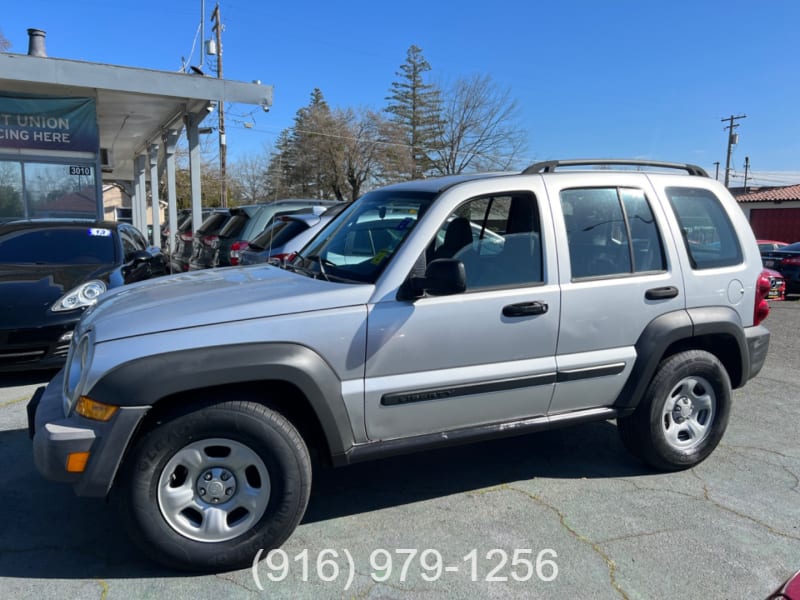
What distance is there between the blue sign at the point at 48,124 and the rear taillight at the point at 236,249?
601cm

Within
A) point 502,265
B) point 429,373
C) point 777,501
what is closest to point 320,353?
point 429,373

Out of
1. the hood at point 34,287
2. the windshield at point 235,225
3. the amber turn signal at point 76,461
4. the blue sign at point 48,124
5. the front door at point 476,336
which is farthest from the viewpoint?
the blue sign at point 48,124

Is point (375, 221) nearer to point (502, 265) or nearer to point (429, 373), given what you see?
point (502, 265)

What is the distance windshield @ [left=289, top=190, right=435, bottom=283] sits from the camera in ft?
10.9

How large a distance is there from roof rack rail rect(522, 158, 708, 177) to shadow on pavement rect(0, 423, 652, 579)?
1939mm

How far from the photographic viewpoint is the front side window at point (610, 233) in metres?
3.63

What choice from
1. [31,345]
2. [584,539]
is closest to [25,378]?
[31,345]

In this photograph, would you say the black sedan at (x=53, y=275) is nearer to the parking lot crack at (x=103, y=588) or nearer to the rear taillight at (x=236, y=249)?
the rear taillight at (x=236, y=249)

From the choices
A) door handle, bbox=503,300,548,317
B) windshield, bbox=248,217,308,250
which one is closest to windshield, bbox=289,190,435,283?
door handle, bbox=503,300,548,317

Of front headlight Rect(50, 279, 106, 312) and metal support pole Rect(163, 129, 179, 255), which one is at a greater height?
metal support pole Rect(163, 129, 179, 255)

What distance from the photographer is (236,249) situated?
8.47m

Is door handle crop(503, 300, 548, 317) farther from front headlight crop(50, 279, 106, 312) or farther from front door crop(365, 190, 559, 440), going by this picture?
front headlight crop(50, 279, 106, 312)

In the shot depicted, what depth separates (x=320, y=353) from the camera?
296 cm

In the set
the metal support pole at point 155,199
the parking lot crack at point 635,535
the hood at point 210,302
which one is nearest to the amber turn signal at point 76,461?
the hood at point 210,302
